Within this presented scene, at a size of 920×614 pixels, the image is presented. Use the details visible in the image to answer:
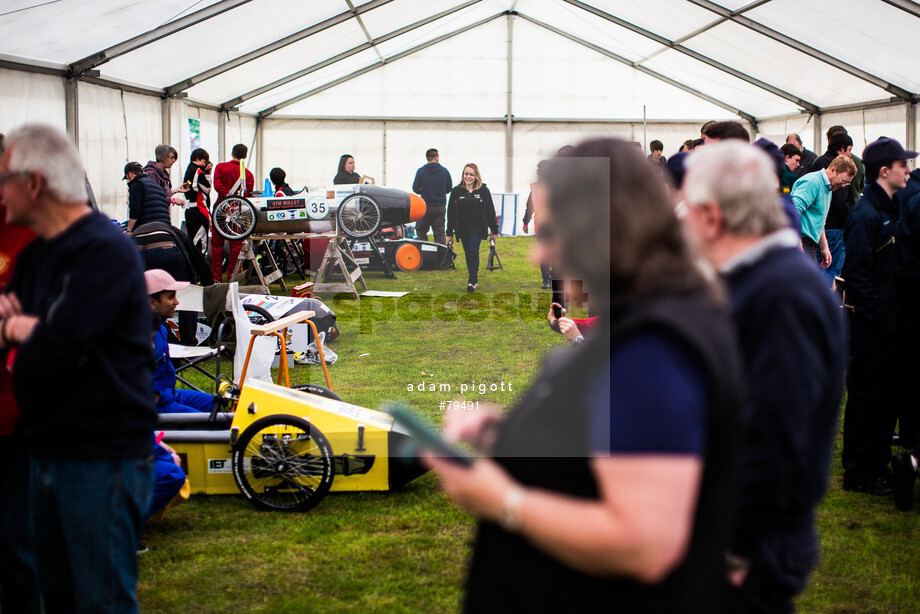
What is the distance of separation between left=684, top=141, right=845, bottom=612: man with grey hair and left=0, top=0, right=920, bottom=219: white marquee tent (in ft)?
27.4

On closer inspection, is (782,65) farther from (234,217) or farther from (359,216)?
(234,217)

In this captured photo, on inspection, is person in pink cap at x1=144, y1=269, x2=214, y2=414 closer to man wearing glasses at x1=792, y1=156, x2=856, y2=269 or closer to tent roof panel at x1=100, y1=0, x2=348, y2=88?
man wearing glasses at x1=792, y1=156, x2=856, y2=269

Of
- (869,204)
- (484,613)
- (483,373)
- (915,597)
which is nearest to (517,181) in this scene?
(483,373)

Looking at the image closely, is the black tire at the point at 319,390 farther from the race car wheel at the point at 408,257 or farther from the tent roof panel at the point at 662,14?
the tent roof panel at the point at 662,14

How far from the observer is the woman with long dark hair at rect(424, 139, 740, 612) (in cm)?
104

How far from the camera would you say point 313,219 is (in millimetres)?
10469

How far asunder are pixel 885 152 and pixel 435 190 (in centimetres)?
1061

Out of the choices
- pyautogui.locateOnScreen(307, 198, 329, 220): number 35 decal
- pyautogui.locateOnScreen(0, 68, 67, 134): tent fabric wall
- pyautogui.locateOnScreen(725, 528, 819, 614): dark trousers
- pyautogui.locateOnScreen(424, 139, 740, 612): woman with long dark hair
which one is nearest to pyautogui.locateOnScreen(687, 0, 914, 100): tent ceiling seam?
pyautogui.locateOnScreen(307, 198, 329, 220): number 35 decal

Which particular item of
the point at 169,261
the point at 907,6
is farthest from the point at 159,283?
the point at 907,6

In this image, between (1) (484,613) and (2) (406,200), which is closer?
(1) (484,613)

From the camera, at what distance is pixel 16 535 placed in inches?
92.8

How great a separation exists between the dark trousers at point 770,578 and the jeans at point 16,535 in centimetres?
185

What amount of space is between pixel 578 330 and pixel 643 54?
15553mm

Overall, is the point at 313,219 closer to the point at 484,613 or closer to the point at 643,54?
the point at 484,613
